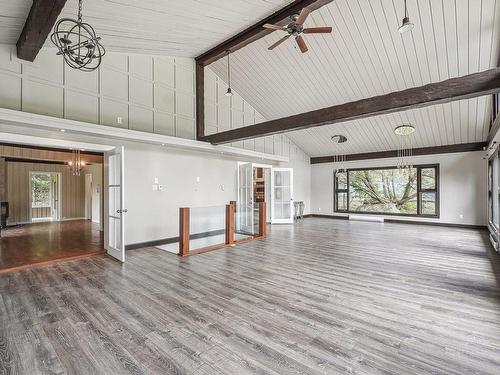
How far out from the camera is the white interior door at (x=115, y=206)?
15.7 feet

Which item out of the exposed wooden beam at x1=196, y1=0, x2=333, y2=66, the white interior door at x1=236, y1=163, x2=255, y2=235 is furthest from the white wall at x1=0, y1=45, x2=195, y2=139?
the white interior door at x1=236, y1=163, x2=255, y2=235

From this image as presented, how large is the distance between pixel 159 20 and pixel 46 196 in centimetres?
990

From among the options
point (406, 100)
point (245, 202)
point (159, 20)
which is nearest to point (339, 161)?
point (245, 202)

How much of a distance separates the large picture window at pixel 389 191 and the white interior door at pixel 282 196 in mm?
2623

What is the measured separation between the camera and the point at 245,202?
801 centimetres

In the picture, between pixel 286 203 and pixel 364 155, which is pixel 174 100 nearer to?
pixel 286 203

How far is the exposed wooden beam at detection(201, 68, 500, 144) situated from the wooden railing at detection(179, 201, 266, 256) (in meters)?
2.17

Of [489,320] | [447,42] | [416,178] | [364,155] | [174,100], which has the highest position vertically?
[447,42]

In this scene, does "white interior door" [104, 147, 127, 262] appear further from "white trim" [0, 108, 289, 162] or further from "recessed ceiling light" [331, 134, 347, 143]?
"recessed ceiling light" [331, 134, 347, 143]

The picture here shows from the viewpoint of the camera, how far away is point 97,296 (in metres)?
3.23

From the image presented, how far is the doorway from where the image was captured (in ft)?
33.9

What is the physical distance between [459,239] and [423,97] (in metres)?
4.86

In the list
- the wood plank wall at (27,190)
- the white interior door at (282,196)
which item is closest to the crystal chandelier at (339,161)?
the white interior door at (282,196)

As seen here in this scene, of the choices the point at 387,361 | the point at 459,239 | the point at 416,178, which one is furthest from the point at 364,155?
the point at 387,361
